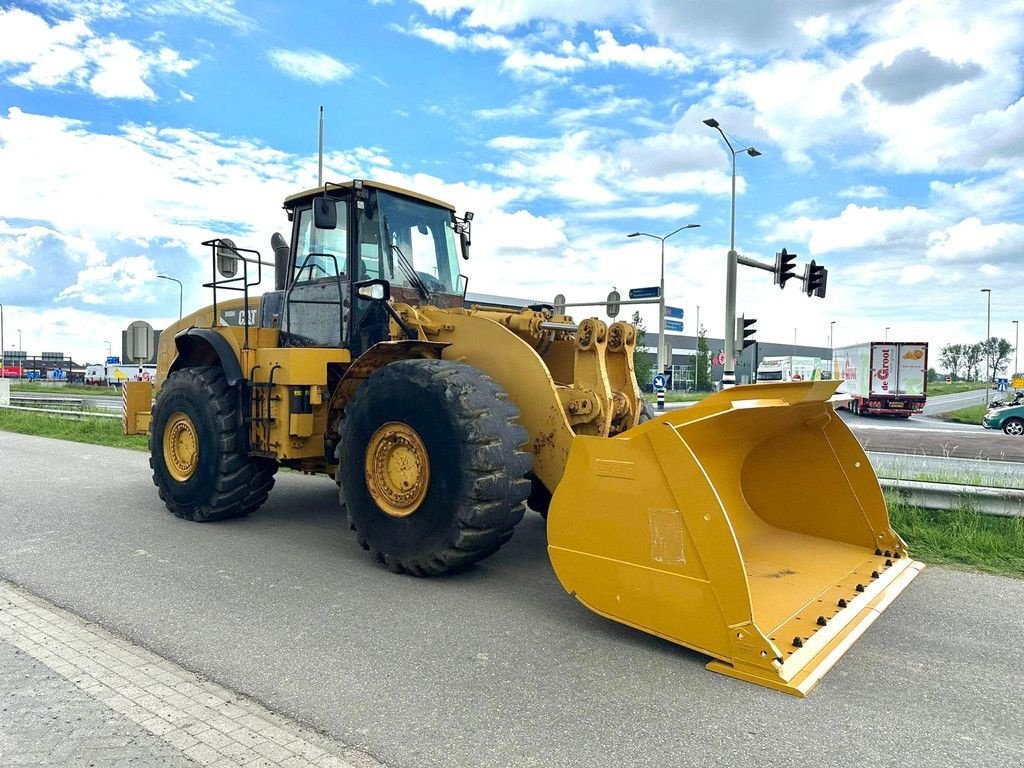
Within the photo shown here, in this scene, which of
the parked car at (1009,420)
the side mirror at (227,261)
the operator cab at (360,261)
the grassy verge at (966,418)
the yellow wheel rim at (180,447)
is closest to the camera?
the operator cab at (360,261)

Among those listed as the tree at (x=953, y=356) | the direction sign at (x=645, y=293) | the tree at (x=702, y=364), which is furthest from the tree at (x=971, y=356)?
the direction sign at (x=645, y=293)

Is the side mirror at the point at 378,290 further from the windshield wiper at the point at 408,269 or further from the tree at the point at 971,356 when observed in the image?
the tree at the point at 971,356

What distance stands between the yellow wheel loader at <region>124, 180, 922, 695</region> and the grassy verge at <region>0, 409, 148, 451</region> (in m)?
7.58

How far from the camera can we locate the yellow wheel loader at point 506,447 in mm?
3586

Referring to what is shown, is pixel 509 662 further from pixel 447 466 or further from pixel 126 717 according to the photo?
pixel 126 717

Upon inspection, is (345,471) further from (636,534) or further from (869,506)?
(869,506)

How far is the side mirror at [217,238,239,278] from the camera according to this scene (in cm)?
677

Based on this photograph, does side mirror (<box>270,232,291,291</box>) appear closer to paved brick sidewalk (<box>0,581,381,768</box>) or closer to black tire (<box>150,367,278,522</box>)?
black tire (<box>150,367,278,522</box>)

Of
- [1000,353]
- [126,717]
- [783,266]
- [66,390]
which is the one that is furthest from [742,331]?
[1000,353]

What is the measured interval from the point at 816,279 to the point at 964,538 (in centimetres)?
1383

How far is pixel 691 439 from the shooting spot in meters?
4.21

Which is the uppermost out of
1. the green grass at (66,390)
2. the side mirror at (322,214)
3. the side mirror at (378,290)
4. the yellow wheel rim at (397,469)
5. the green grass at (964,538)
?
the side mirror at (322,214)

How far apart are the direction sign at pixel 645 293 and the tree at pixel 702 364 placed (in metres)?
34.0

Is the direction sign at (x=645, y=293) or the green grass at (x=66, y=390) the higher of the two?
the direction sign at (x=645, y=293)
